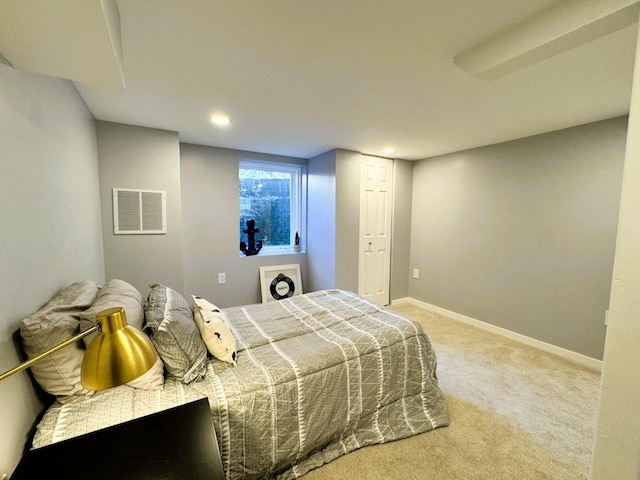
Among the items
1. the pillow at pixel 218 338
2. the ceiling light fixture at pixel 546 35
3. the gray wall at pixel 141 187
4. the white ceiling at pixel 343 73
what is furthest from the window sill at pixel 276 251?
the ceiling light fixture at pixel 546 35

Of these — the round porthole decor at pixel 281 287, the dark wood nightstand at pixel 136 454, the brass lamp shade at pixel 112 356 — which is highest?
the brass lamp shade at pixel 112 356

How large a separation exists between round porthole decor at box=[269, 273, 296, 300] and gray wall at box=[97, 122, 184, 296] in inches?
47.6

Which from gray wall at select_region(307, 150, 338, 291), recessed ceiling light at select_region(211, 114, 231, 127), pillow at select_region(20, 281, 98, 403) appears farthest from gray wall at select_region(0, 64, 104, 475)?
gray wall at select_region(307, 150, 338, 291)

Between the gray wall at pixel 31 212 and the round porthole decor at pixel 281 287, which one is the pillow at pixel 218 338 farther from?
the round porthole decor at pixel 281 287

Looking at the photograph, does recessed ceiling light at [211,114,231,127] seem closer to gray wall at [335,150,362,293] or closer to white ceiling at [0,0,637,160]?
white ceiling at [0,0,637,160]

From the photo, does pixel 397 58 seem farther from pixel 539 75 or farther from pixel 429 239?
pixel 429 239

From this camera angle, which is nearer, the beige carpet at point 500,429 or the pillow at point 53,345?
the pillow at point 53,345

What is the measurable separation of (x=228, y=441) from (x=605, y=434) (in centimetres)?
140

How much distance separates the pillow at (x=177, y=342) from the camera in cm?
127

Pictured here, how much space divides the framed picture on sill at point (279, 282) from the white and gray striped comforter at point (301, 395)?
1.56 metres

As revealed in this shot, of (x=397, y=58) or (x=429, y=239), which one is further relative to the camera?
(x=429, y=239)

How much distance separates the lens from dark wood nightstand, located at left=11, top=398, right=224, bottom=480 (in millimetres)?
795

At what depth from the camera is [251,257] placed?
3.68 metres

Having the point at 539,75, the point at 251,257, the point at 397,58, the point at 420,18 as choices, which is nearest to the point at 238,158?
the point at 251,257
